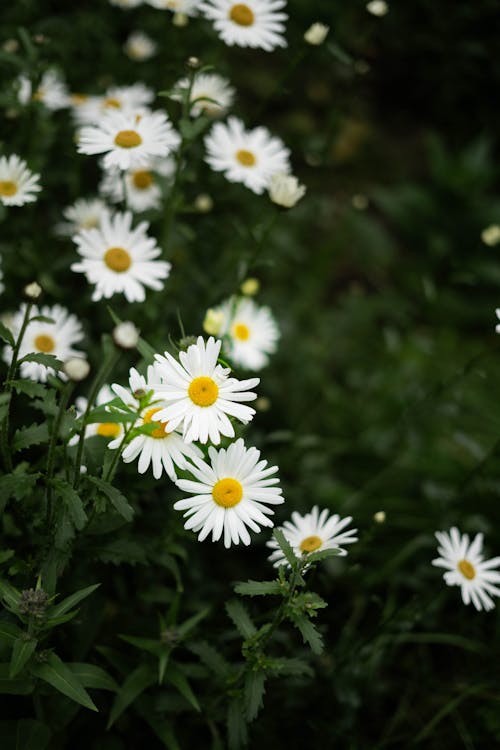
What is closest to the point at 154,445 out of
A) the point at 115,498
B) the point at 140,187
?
the point at 115,498

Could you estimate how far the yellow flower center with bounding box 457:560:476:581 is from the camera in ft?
7.09

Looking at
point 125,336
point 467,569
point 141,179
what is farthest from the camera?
point 141,179

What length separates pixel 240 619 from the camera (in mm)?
1956

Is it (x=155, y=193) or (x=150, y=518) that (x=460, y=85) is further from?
(x=150, y=518)

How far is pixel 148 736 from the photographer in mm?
2430

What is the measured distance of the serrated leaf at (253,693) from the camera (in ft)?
5.98

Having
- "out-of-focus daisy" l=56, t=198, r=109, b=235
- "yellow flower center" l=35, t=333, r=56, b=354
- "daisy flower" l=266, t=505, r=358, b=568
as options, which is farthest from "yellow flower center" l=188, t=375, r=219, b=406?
"out-of-focus daisy" l=56, t=198, r=109, b=235

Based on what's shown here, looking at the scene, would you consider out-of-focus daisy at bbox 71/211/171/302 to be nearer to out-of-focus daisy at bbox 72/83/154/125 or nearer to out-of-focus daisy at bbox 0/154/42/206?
out-of-focus daisy at bbox 0/154/42/206

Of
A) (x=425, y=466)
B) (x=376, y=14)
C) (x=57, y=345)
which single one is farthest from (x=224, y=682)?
(x=376, y=14)

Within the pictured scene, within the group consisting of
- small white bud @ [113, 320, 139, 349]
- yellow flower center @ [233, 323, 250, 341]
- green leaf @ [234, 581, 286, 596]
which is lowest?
green leaf @ [234, 581, 286, 596]

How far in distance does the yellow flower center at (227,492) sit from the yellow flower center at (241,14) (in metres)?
1.89

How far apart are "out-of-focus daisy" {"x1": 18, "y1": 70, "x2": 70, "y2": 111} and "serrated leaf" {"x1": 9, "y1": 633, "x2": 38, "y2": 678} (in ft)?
7.30

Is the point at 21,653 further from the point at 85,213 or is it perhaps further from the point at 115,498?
the point at 85,213

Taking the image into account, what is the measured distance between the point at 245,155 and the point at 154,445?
151 centimetres
